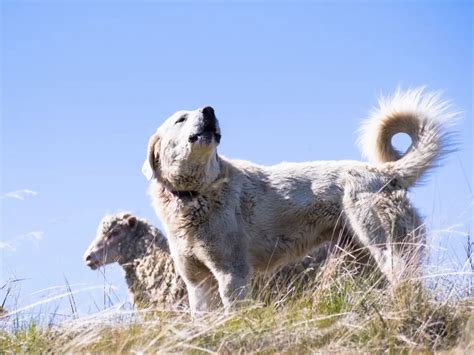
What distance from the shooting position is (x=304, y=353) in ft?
16.1

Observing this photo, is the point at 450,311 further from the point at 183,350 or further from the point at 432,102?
the point at 432,102

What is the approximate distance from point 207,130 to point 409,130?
94.9 inches

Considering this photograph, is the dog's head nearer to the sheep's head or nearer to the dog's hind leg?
the dog's hind leg

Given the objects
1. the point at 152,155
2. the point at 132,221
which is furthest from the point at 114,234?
the point at 152,155

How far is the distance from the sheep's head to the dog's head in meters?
2.61

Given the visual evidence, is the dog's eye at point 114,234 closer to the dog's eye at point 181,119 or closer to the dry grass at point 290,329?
the dog's eye at point 181,119

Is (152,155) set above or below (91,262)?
above

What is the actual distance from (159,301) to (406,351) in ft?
16.2

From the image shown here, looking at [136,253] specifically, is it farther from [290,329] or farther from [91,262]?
[290,329]

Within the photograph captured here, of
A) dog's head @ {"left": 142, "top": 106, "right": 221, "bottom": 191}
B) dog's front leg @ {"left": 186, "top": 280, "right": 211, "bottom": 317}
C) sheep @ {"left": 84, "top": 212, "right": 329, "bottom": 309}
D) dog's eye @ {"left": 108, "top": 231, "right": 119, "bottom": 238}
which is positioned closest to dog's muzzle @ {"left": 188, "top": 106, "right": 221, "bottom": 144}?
dog's head @ {"left": 142, "top": 106, "right": 221, "bottom": 191}

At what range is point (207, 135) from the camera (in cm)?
747

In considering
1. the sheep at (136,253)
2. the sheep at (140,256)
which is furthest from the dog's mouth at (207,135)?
the sheep at (136,253)

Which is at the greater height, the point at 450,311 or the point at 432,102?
the point at 432,102

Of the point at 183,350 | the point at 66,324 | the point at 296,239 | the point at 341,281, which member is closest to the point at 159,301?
the point at 296,239
